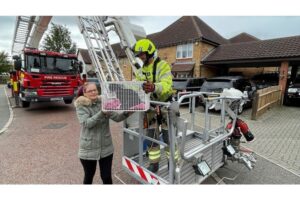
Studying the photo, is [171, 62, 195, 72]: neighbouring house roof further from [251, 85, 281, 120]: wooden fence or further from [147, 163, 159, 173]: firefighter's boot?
[147, 163, 159, 173]: firefighter's boot

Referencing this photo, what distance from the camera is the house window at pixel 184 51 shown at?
1722 cm

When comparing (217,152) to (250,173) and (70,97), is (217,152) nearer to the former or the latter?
(250,173)

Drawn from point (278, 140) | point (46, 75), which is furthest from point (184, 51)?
point (278, 140)

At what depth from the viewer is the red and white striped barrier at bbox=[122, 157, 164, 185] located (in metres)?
2.32

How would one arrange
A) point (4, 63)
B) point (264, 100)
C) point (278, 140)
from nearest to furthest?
point (278, 140) → point (264, 100) → point (4, 63)

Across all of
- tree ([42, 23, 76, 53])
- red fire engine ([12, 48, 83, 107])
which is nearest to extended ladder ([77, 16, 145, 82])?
red fire engine ([12, 48, 83, 107])

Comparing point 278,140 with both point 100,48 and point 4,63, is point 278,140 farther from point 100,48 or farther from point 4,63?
point 4,63

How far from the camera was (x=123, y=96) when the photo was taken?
77.6 inches

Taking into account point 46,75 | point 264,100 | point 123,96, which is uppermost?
point 46,75

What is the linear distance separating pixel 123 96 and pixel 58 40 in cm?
2422

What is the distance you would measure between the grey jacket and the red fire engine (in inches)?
262

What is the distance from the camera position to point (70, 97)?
28.3 ft

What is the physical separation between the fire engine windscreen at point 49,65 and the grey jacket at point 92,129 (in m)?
6.88

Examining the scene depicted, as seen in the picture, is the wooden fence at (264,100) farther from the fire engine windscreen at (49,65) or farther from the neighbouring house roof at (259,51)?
the fire engine windscreen at (49,65)
